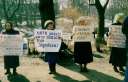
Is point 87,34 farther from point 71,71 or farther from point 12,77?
point 12,77

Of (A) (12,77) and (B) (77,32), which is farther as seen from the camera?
(B) (77,32)

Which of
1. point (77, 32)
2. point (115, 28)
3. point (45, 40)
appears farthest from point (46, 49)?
point (115, 28)

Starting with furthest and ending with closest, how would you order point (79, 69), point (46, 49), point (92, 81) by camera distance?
point (79, 69) < point (46, 49) < point (92, 81)

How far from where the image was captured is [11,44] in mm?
12672

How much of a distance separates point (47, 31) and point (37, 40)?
1.40 ft

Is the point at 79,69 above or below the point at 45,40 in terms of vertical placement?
below

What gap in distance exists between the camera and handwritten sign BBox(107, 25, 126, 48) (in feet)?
42.1

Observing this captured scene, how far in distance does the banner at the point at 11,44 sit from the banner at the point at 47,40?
547 mm

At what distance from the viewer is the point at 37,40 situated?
12.8 m

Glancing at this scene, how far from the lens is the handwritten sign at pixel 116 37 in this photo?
12.8m

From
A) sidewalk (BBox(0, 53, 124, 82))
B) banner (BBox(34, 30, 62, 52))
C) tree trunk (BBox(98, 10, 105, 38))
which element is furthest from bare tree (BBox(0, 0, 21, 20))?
banner (BBox(34, 30, 62, 52))

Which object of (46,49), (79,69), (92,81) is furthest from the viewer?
(79,69)

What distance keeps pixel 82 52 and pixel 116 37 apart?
1.16m

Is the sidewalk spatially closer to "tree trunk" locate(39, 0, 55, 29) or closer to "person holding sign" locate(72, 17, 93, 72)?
"person holding sign" locate(72, 17, 93, 72)
